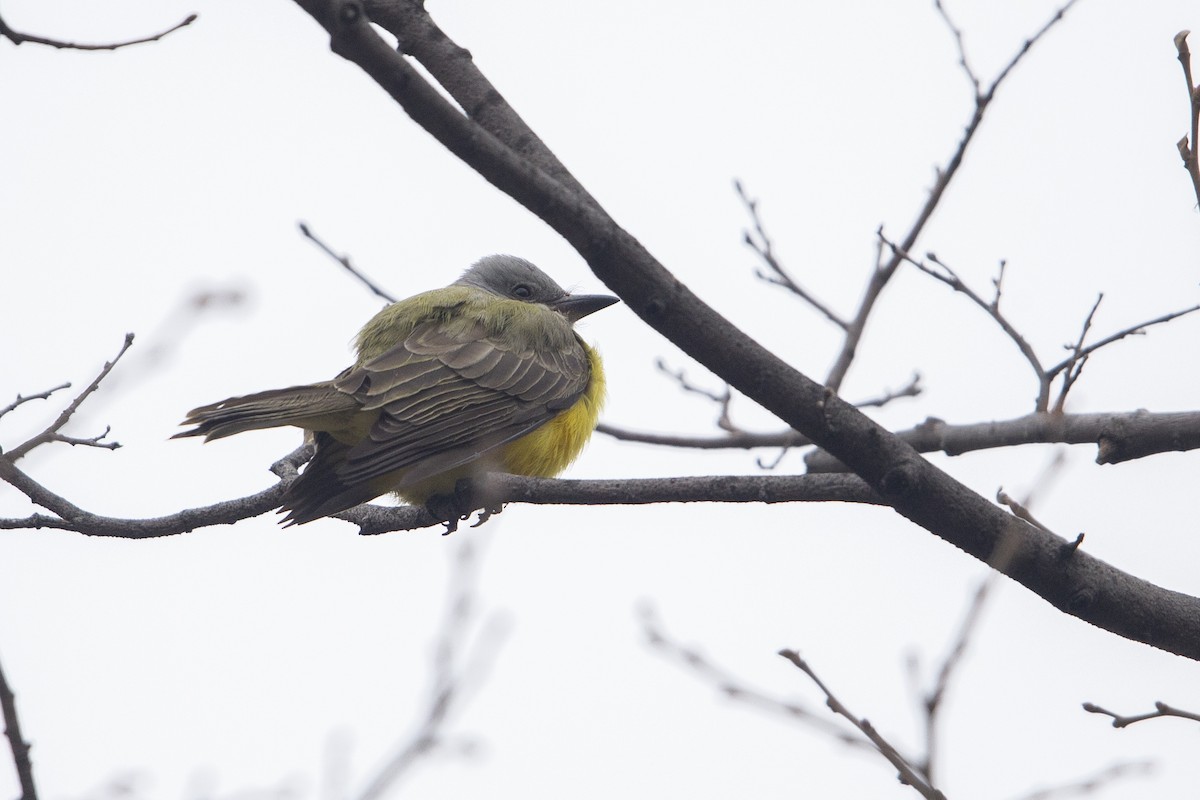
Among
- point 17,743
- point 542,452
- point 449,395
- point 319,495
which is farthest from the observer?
point 542,452

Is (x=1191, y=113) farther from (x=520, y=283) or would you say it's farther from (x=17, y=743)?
(x=520, y=283)

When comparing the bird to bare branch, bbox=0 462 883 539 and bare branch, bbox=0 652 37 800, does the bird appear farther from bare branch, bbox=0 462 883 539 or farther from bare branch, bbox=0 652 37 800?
bare branch, bbox=0 652 37 800

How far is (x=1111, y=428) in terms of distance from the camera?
4004 millimetres

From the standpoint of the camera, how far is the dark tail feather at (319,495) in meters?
4.61

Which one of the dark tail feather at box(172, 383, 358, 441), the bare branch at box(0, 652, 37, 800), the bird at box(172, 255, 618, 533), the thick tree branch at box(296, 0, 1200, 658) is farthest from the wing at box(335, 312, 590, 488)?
the bare branch at box(0, 652, 37, 800)

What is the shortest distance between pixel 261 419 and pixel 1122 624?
3046mm

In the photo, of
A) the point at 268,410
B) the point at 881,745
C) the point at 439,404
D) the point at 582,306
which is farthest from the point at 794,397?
the point at 582,306

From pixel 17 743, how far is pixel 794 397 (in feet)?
6.27

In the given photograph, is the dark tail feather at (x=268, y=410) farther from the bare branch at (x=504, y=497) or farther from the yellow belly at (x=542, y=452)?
the yellow belly at (x=542, y=452)

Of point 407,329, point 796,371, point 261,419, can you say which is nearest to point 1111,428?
point 796,371

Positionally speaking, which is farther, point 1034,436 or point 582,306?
point 582,306

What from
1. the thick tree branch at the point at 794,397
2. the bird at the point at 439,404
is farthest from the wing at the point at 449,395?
the thick tree branch at the point at 794,397

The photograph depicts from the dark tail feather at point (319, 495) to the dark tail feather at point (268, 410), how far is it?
23cm

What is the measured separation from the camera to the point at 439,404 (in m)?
5.76
